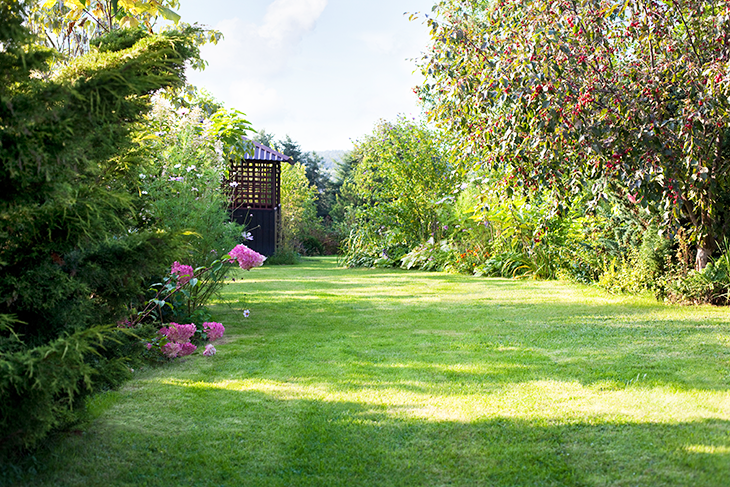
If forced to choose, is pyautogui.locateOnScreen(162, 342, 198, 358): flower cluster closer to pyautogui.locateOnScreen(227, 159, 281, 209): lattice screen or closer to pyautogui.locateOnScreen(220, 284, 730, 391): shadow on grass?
pyautogui.locateOnScreen(220, 284, 730, 391): shadow on grass

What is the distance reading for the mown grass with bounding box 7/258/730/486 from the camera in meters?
2.01

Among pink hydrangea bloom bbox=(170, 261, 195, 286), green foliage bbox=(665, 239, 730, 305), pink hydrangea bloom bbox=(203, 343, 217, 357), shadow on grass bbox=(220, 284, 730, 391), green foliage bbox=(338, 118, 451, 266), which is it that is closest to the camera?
shadow on grass bbox=(220, 284, 730, 391)

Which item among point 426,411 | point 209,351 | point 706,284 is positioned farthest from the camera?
point 706,284

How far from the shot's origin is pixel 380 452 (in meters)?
2.18

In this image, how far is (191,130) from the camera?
6891mm

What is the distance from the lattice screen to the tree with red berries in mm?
10588

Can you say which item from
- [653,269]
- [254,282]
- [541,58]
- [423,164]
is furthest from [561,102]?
[423,164]

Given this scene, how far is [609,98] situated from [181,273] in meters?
4.11

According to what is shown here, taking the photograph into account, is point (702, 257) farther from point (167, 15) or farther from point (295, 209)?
point (295, 209)

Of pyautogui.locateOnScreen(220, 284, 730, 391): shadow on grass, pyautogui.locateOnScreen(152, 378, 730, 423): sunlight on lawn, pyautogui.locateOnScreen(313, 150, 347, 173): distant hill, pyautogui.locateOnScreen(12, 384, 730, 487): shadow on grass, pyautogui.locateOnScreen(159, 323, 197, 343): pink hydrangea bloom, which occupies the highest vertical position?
pyautogui.locateOnScreen(313, 150, 347, 173): distant hill

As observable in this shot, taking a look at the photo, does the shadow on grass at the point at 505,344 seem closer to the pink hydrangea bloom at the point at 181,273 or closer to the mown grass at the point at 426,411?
the mown grass at the point at 426,411

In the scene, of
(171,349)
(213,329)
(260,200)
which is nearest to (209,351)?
(171,349)

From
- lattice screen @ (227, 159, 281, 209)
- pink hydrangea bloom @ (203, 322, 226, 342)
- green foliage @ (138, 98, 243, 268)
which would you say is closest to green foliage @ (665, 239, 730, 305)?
pink hydrangea bloom @ (203, 322, 226, 342)

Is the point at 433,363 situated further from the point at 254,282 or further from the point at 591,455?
the point at 254,282
